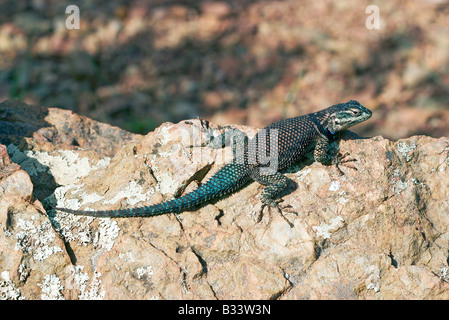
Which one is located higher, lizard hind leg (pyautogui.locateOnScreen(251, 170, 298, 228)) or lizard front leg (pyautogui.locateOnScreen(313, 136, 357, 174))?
lizard front leg (pyautogui.locateOnScreen(313, 136, 357, 174))

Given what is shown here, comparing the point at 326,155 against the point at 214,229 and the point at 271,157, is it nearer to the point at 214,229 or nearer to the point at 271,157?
the point at 271,157

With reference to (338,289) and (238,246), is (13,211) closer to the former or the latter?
(238,246)

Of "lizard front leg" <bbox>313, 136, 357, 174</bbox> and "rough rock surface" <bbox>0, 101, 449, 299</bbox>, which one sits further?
"lizard front leg" <bbox>313, 136, 357, 174</bbox>

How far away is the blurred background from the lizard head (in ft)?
11.8

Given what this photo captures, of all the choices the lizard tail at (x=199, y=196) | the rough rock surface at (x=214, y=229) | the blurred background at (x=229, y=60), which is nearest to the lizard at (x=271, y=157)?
the lizard tail at (x=199, y=196)

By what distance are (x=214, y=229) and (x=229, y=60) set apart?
6497 millimetres

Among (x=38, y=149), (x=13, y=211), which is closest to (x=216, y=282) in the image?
(x=13, y=211)

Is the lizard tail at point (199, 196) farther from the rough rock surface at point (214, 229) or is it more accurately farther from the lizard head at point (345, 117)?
the lizard head at point (345, 117)

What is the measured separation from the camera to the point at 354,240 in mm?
4395

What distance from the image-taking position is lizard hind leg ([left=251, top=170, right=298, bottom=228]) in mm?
4641

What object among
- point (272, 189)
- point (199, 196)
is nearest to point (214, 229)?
point (199, 196)

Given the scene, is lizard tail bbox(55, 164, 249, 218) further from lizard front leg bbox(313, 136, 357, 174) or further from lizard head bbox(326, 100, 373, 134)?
lizard head bbox(326, 100, 373, 134)

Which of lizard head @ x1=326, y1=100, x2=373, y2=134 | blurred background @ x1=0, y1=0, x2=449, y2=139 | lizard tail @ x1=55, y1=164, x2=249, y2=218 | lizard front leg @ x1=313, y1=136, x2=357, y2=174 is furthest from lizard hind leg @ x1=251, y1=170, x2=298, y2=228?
blurred background @ x1=0, y1=0, x2=449, y2=139

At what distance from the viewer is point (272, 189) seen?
187 inches
